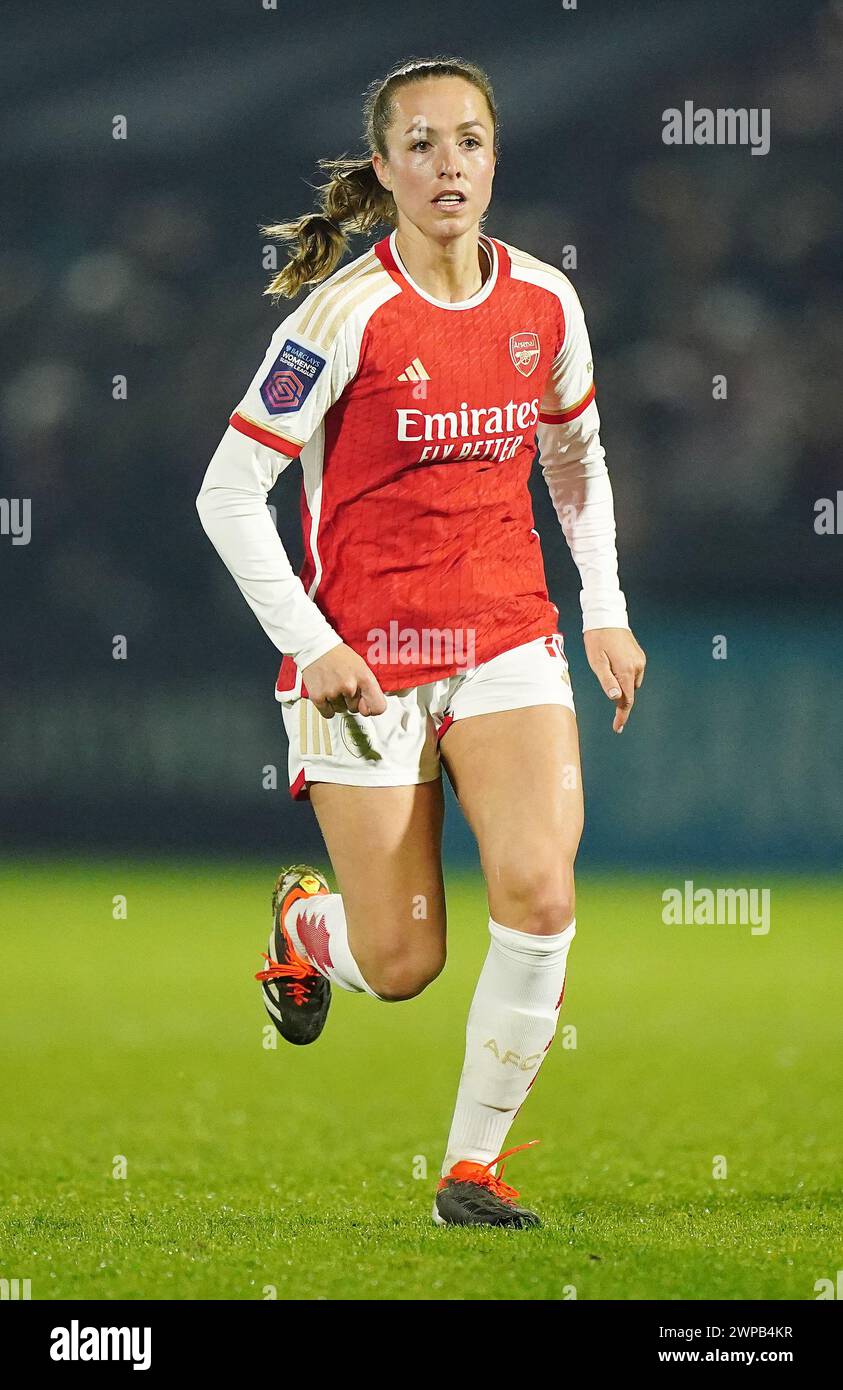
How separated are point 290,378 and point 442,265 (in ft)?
1.25

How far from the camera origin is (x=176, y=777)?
8102mm

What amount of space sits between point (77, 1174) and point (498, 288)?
2057 millimetres

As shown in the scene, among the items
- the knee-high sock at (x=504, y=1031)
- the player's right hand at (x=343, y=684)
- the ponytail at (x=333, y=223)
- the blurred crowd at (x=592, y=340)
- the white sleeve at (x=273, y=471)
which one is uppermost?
the blurred crowd at (x=592, y=340)

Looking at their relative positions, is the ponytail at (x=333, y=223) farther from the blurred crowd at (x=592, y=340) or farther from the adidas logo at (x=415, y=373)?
the blurred crowd at (x=592, y=340)

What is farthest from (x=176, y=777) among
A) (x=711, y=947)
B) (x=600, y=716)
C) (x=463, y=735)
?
(x=463, y=735)

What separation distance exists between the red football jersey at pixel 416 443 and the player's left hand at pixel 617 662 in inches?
4.0

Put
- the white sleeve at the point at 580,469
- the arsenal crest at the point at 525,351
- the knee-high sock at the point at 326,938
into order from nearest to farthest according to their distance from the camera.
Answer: the arsenal crest at the point at 525,351, the white sleeve at the point at 580,469, the knee-high sock at the point at 326,938

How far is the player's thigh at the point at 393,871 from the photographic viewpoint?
333 cm

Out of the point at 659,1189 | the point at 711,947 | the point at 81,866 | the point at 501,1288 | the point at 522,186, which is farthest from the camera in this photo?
the point at 522,186

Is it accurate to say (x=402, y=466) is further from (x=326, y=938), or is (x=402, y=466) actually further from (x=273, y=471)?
(x=326, y=938)

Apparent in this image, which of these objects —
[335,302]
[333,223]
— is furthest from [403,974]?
[333,223]

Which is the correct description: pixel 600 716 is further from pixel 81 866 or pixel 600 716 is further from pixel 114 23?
pixel 114 23

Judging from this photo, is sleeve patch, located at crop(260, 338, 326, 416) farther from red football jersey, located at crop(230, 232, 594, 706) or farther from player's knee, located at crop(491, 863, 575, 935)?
player's knee, located at crop(491, 863, 575, 935)

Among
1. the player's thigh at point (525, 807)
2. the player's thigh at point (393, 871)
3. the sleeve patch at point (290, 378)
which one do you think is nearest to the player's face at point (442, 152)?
the sleeve patch at point (290, 378)
